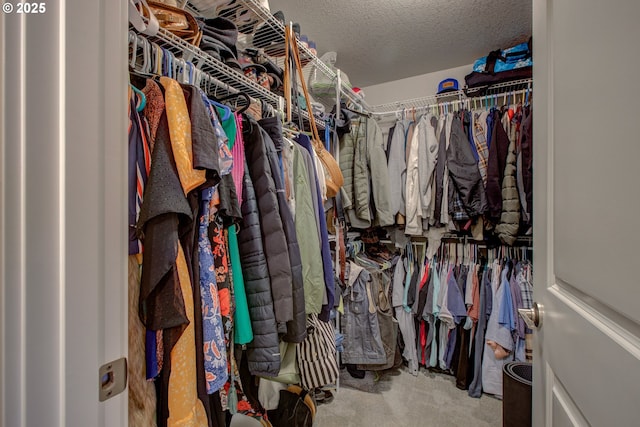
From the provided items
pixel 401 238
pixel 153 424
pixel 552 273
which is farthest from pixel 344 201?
pixel 153 424

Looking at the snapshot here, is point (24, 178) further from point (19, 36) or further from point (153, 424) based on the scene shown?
point (153, 424)

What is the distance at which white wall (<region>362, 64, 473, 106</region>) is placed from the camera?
258 cm

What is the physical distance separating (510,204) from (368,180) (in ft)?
3.01

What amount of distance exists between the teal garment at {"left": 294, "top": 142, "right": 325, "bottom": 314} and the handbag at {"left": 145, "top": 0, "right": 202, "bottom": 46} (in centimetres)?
57

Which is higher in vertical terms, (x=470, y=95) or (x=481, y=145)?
(x=470, y=95)

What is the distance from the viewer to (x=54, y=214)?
366mm

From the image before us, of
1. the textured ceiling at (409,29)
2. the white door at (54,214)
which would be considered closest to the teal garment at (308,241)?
the white door at (54,214)

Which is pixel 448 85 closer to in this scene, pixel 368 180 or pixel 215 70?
pixel 368 180

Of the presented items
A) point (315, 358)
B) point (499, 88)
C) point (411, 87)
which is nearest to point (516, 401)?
point (315, 358)

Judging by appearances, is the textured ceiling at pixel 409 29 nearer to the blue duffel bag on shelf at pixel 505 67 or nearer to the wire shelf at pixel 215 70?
the blue duffel bag on shelf at pixel 505 67

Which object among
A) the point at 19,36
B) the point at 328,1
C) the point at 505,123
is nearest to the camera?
the point at 19,36

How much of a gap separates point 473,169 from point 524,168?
0.95ft

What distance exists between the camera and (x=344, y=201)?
1925 millimetres

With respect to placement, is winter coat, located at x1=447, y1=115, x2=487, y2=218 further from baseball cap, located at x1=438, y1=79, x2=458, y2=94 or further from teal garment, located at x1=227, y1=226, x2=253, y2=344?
teal garment, located at x1=227, y1=226, x2=253, y2=344
